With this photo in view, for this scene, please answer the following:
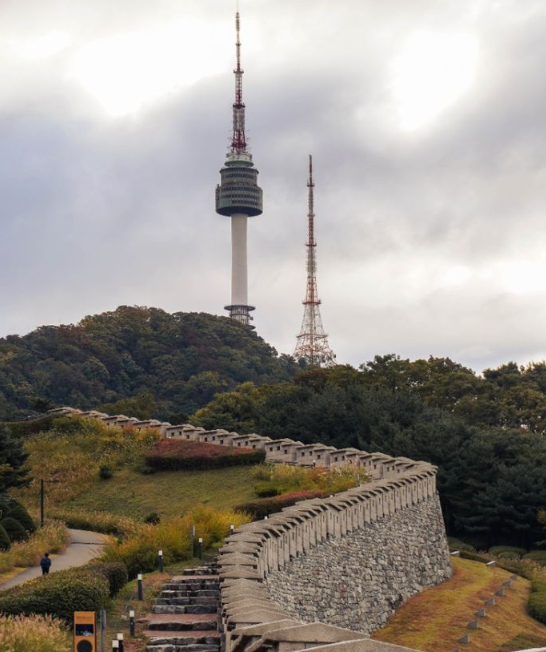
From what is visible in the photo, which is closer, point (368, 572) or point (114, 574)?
point (114, 574)

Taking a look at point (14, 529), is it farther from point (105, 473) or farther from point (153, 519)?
point (105, 473)

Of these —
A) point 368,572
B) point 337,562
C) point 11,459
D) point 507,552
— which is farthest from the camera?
point 507,552

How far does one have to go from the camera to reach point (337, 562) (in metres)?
33.7

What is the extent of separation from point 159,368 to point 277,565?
112 m

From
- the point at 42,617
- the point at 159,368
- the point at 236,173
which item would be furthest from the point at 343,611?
the point at 236,173

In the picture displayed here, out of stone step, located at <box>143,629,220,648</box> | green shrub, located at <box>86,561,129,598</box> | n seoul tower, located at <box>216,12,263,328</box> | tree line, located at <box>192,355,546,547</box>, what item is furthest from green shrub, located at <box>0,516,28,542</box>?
n seoul tower, located at <box>216,12,263,328</box>

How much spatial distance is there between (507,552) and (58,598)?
1400 inches

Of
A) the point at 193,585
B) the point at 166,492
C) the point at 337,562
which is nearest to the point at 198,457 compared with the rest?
the point at 166,492

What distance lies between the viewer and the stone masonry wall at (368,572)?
29.9 metres

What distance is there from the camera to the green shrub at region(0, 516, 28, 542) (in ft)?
131

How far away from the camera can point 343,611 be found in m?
33.0

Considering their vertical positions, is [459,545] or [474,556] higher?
[459,545]

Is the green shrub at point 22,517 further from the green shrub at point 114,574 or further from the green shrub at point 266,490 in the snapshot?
the green shrub at point 114,574

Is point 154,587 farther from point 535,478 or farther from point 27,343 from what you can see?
point 27,343
